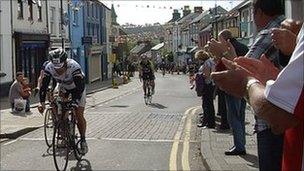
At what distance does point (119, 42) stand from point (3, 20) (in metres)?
43.8

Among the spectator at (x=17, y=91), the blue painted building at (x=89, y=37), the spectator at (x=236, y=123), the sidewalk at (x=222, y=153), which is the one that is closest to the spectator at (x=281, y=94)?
the sidewalk at (x=222, y=153)

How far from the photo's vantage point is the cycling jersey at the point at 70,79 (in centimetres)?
869

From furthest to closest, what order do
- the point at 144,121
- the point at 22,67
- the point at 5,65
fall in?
the point at 22,67 → the point at 5,65 → the point at 144,121

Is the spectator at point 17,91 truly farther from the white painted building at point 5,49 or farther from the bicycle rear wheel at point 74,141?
the bicycle rear wheel at point 74,141

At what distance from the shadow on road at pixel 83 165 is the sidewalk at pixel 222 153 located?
1837 millimetres

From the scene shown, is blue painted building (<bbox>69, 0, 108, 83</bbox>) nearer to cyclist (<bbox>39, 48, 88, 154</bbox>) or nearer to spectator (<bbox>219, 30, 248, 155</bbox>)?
cyclist (<bbox>39, 48, 88, 154</bbox>)

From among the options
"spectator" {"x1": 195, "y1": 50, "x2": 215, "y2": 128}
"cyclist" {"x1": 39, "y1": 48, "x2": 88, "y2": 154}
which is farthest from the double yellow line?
"cyclist" {"x1": 39, "y1": 48, "x2": 88, "y2": 154}

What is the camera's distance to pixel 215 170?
303 inches

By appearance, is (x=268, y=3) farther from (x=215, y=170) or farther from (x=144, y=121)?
(x=144, y=121)

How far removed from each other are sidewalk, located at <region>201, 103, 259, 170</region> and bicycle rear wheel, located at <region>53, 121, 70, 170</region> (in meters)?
2.15

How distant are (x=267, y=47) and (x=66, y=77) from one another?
4912mm

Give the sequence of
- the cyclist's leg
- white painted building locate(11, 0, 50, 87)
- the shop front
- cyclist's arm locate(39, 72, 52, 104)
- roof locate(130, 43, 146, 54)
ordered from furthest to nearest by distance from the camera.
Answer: roof locate(130, 43, 146, 54)
the shop front
white painted building locate(11, 0, 50, 87)
the cyclist's leg
cyclist's arm locate(39, 72, 52, 104)

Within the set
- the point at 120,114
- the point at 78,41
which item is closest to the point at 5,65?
the point at 120,114

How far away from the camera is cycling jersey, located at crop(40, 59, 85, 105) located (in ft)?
28.5
